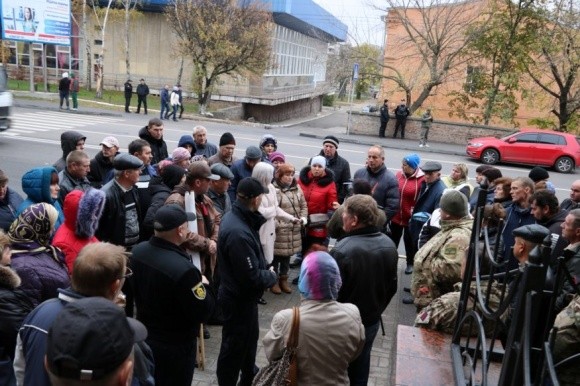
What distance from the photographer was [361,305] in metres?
4.11

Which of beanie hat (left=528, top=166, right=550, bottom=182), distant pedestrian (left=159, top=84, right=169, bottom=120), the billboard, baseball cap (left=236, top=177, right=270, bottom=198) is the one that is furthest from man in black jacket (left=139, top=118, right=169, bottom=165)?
the billboard

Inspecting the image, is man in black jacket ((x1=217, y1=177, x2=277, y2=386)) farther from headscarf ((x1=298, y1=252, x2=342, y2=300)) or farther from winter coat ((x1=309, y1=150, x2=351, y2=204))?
winter coat ((x1=309, y1=150, x2=351, y2=204))

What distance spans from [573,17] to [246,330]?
23.9 meters

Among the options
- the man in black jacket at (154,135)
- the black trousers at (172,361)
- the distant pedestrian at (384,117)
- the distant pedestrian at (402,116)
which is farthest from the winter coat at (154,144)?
the distant pedestrian at (402,116)

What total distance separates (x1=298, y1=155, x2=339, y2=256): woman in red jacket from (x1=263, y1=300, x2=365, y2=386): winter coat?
13.0ft

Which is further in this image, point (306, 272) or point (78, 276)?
point (306, 272)

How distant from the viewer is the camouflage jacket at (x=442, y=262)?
14.4 ft

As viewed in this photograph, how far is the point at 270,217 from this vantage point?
240 inches

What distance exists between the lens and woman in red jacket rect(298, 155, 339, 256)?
7.12 metres

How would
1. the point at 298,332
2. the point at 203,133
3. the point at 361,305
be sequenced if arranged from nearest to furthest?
the point at 298,332 → the point at 361,305 → the point at 203,133

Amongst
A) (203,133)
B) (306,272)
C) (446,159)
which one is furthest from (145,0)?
(306,272)

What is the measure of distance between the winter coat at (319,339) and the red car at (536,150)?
19.1m

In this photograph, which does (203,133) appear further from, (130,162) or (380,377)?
(380,377)

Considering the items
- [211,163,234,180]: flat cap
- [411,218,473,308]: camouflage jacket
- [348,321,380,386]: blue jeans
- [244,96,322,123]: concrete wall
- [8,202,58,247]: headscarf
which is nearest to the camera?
[8,202,58,247]: headscarf
